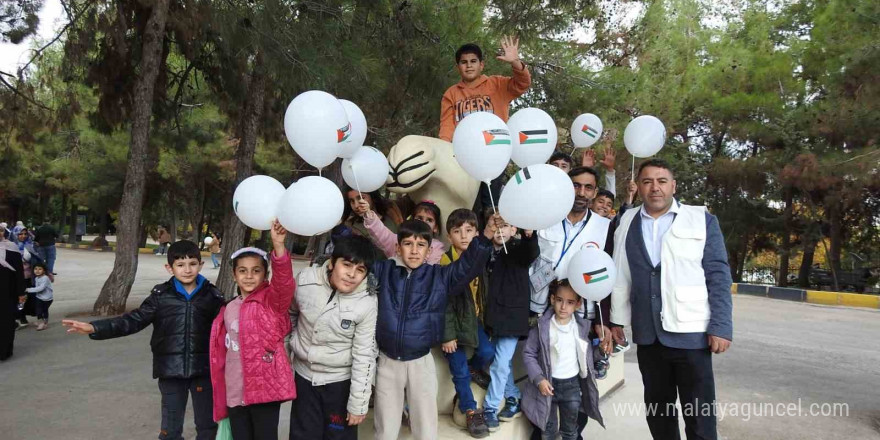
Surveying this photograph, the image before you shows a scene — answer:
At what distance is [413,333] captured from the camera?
2.58m

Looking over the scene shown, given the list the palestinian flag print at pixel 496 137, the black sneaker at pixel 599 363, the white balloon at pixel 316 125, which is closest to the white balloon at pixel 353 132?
the white balloon at pixel 316 125

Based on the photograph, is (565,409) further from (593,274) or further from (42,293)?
(42,293)

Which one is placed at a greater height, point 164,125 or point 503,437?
point 164,125

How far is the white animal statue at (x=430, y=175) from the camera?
3.14 meters

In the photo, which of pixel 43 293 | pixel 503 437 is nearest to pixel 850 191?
pixel 503 437

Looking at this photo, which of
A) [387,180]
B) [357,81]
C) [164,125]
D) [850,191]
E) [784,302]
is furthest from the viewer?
[784,302]

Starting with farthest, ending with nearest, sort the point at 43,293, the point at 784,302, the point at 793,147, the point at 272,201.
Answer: the point at 793,147
the point at 784,302
the point at 43,293
the point at 272,201

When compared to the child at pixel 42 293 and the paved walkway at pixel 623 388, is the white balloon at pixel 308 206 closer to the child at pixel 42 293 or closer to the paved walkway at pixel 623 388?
the paved walkway at pixel 623 388

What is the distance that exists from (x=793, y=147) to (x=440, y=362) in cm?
1499

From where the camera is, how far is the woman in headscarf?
5.57 m

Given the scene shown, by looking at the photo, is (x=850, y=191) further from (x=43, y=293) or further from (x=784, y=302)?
(x=43, y=293)

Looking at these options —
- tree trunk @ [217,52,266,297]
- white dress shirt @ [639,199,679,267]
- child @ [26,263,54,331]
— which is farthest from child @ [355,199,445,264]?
child @ [26,263,54,331]

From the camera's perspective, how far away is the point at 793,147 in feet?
47.3

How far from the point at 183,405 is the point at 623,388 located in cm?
381
